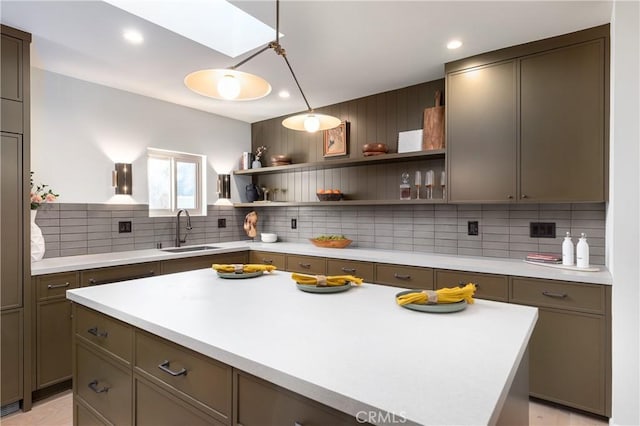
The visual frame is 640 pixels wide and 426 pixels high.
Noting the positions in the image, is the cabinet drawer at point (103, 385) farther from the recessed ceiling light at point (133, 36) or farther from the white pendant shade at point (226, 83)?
the recessed ceiling light at point (133, 36)

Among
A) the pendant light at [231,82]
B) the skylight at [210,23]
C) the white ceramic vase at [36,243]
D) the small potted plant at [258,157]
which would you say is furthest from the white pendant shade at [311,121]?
the small potted plant at [258,157]

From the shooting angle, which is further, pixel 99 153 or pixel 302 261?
pixel 302 261

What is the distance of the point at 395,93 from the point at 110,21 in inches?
97.3

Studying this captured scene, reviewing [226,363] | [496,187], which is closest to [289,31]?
[496,187]

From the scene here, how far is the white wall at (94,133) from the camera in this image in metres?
2.91

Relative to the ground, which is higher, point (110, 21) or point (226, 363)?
point (110, 21)

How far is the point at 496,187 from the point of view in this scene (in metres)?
2.66

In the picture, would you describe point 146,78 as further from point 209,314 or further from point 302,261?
point 209,314

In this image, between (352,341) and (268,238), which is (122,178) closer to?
(268,238)

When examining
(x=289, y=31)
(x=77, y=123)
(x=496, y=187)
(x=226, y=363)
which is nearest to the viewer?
(x=226, y=363)

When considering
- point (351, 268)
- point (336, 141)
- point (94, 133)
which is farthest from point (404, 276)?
point (94, 133)

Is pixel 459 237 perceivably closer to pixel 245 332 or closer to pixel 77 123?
pixel 245 332

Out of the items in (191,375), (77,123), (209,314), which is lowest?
(191,375)

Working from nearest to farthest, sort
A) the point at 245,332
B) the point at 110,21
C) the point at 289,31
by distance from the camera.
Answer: the point at 245,332, the point at 110,21, the point at 289,31
